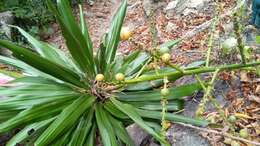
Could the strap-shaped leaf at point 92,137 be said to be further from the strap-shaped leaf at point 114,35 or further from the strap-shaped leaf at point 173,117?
the strap-shaped leaf at point 114,35

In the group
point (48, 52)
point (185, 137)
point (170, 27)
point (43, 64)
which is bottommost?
point (185, 137)

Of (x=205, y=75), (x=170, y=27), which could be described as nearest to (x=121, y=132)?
(x=205, y=75)

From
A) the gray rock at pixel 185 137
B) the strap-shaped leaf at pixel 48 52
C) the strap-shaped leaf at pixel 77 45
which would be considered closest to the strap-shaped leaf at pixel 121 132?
the gray rock at pixel 185 137

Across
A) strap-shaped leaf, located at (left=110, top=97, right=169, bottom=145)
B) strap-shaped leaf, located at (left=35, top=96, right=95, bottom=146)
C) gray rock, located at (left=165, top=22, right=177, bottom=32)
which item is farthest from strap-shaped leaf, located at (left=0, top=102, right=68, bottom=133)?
gray rock, located at (left=165, top=22, right=177, bottom=32)

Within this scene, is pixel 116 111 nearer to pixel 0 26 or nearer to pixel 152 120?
pixel 152 120

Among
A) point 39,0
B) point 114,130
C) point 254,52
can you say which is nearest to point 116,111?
point 114,130

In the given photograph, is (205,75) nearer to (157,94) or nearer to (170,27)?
(157,94)
